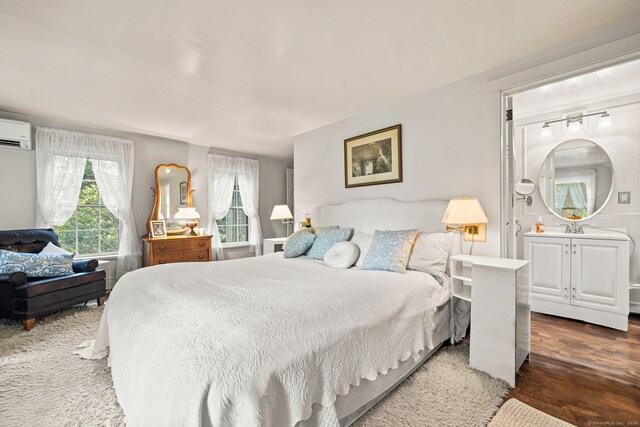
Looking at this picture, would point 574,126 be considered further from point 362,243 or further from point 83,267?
point 83,267

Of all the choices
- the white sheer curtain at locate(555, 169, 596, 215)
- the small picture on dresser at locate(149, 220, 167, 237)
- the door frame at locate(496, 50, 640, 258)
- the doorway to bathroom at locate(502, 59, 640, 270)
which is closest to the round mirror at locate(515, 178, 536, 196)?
the doorway to bathroom at locate(502, 59, 640, 270)

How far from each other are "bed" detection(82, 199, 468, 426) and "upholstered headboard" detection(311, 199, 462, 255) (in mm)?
697

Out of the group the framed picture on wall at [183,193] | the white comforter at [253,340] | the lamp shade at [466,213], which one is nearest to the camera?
the white comforter at [253,340]

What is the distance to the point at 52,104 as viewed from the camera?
3.26 meters

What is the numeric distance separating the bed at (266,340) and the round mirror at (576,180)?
2.29 meters

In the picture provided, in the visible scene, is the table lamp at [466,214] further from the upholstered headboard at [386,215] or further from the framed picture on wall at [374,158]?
the framed picture on wall at [374,158]

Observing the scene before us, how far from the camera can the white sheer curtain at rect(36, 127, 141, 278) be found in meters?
3.72

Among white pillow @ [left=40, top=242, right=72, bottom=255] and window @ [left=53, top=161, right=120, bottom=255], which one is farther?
A: window @ [left=53, top=161, right=120, bottom=255]

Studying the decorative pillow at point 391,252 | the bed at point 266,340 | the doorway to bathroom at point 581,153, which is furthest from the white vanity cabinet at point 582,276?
the decorative pillow at point 391,252

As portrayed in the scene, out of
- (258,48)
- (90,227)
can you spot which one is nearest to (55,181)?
(90,227)

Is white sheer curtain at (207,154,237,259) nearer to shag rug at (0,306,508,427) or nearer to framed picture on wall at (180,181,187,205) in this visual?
framed picture on wall at (180,181,187,205)

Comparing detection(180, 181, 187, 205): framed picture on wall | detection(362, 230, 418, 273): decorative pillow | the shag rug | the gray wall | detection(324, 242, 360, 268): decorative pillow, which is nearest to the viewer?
the shag rug

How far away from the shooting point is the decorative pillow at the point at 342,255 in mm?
2695

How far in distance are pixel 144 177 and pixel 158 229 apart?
2.93 feet
